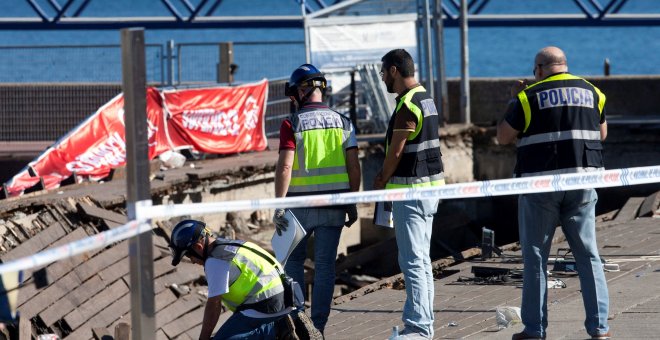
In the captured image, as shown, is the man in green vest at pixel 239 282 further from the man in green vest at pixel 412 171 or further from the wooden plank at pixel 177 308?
the wooden plank at pixel 177 308

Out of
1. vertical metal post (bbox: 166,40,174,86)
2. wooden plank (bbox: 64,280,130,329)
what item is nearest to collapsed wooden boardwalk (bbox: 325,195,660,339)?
wooden plank (bbox: 64,280,130,329)

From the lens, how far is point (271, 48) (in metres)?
22.6

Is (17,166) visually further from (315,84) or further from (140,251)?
(140,251)

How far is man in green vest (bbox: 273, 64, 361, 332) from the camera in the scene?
7.43 metres

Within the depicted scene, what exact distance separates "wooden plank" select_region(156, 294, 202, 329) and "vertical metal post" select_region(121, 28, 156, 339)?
5.56 metres

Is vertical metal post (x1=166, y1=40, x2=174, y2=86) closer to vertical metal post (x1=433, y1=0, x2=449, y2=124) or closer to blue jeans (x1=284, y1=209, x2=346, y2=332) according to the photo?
vertical metal post (x1=433, y1=0, x2=449, y2=124)

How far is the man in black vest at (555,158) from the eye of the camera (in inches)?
256

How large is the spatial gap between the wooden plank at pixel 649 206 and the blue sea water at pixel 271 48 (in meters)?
9.97

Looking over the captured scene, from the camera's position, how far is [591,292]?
6.72 metres

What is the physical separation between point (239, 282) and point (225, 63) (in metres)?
14.2

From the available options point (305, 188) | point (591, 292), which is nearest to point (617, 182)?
point (591, 292)

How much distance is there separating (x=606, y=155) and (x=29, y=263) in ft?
49.9

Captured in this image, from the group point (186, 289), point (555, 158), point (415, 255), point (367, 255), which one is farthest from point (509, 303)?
point (367, 255)

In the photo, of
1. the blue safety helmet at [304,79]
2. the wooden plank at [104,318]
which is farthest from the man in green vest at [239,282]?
the wooden plank at [104,318]
